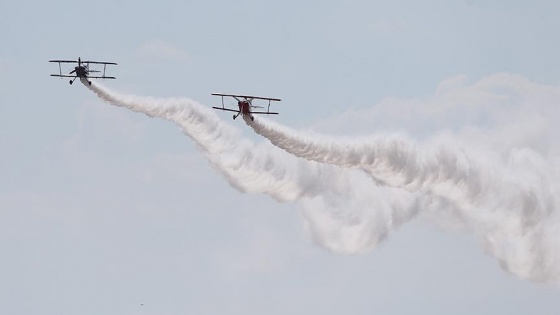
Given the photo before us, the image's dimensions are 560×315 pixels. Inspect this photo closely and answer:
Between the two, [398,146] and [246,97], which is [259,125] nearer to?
[246,97]

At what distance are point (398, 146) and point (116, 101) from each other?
2754 cm

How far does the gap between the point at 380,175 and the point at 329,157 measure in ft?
13.8

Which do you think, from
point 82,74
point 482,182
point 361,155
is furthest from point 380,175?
point 82,74

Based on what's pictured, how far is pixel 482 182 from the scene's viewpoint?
83438 millimetres

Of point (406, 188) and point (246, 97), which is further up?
point (246, 97)

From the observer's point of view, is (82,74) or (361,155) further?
(82,74)

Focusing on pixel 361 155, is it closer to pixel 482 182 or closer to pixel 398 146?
pixel 398 146

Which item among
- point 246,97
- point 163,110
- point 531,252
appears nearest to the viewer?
point 246,97

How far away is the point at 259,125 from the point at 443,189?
15.4m

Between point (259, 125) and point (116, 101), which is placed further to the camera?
point (116, 101)

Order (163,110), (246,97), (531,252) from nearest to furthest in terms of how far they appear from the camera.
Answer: (246,97) → (531,252) → (163,110)

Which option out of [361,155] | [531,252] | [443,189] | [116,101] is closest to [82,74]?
[116,101]

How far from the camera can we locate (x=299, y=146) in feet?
270

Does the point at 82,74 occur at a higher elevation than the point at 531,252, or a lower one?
higher
